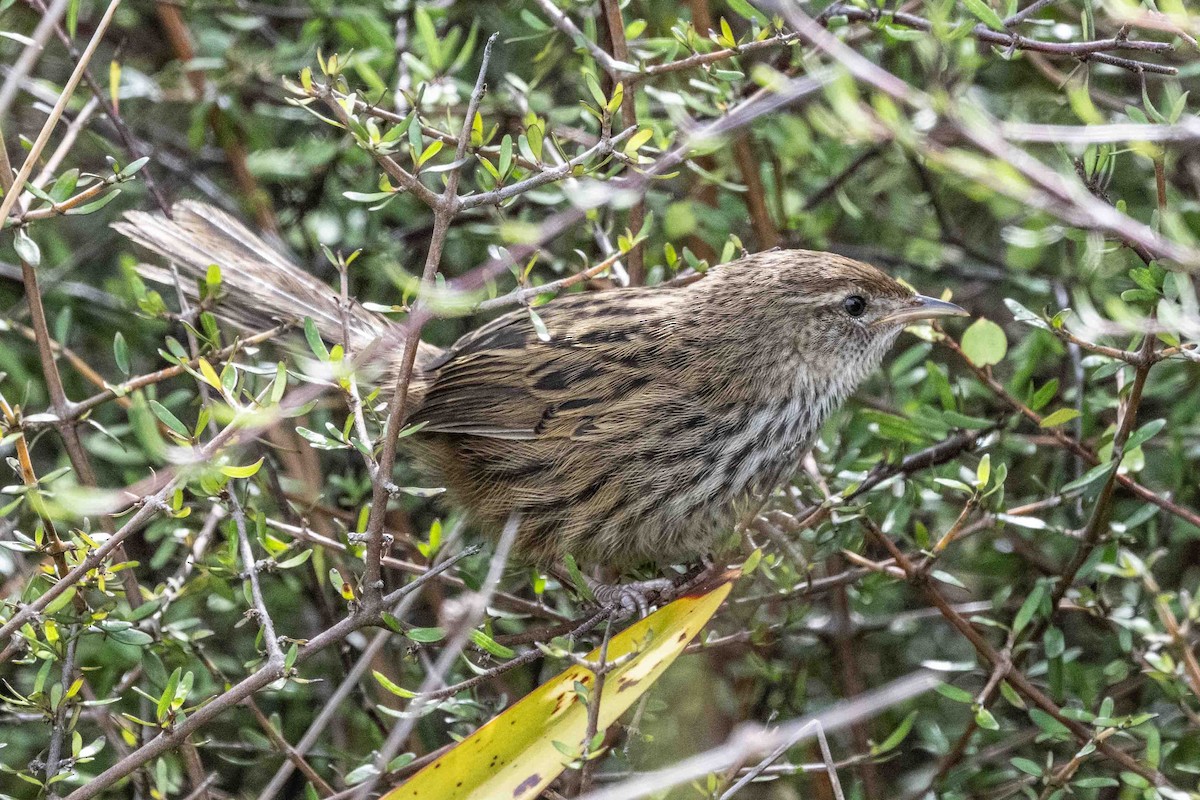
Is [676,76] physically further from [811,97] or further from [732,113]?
[732,113]

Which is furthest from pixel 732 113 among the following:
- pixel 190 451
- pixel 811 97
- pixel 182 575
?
pixel 182 575

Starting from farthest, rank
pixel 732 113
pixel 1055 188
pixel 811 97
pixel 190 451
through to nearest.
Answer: pixel 811 97 → pixel 732 113 → pixel 190 451 → pixel 1055 188

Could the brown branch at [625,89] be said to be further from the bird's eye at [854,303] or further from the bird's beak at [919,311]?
the bird's beak at [919,311]

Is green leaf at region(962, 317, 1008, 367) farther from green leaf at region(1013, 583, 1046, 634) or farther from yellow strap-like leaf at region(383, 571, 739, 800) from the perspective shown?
yellow strap-like leaf at region(383, 571, 739, 800)

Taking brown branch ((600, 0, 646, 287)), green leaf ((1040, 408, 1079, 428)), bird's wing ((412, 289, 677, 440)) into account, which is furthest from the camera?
bird's wing ((412, 289, 677, 440))

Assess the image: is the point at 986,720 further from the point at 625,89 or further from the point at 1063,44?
the point at 625,89

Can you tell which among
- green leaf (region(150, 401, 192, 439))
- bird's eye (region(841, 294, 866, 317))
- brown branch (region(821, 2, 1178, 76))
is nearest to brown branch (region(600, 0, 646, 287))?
brown branch (region(821, 2, 1178, 76))

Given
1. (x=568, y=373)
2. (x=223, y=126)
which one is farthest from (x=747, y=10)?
(x=223, y=126)

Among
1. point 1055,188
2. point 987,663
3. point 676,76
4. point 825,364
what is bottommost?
point 987,663
